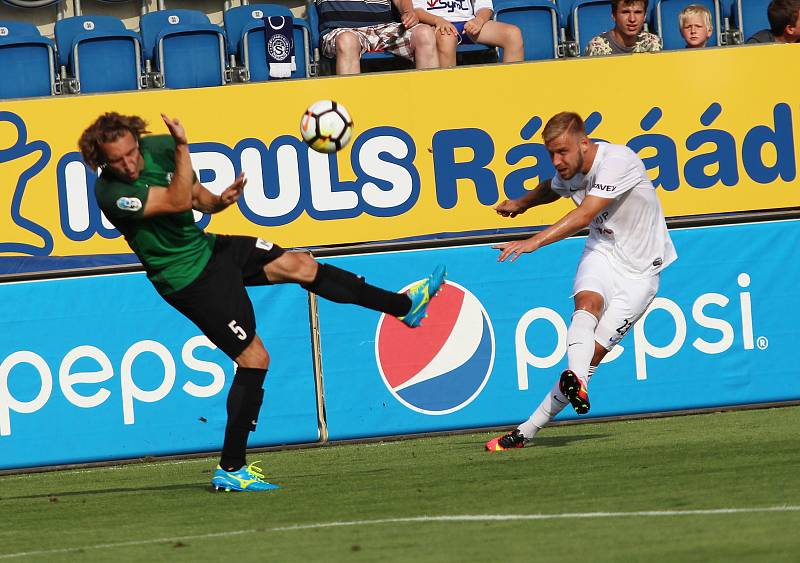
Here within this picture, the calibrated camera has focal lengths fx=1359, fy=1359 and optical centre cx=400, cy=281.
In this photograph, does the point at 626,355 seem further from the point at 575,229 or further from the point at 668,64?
the point at 668,64

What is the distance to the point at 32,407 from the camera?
32.8 ft

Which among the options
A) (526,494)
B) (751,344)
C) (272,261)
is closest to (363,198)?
(751,344)

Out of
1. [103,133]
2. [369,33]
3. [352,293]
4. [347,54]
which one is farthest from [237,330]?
[369,33]

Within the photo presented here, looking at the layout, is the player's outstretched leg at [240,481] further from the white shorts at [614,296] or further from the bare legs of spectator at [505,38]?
the bare legs of spectator at [505,38]

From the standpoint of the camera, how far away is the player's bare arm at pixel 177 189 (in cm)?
733

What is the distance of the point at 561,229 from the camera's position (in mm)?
8391

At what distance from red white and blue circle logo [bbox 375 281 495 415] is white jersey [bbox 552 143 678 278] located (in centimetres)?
156

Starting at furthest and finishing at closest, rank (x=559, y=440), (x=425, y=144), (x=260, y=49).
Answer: (x=260, y=49)
(x=425, y=144)
(x=559, y=440)

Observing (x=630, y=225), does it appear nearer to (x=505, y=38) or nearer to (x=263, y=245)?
(x=263, y=245)

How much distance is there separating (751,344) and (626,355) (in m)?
1.01

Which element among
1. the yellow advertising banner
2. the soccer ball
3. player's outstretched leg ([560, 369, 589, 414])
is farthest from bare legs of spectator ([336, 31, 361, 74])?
player's outstretched leg ([560, 369, 589, 414])

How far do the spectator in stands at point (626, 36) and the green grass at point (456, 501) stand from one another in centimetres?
446

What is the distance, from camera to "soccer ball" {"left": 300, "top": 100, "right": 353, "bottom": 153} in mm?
8781

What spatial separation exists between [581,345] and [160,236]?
8.99ft
